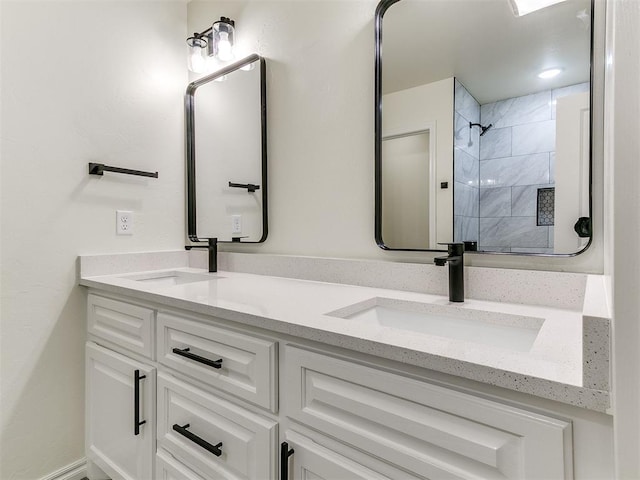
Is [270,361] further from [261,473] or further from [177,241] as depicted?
[177,241]

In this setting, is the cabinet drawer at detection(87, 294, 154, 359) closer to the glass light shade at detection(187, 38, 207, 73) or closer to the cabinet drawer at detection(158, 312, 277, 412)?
the cabinet drawer at detection(158, 312, 277, 412)

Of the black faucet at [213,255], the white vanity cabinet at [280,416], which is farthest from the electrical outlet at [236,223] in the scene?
the white vanity cabinet at [280,416]

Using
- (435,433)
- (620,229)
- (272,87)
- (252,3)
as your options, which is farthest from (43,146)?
(620,229)

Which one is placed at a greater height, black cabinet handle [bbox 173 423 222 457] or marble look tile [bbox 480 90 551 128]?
marble look tile [bbox 480 90 551 128]

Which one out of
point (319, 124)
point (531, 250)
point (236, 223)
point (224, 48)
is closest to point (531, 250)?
point (531, 250)

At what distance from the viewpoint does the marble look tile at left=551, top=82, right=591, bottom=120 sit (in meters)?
0.95

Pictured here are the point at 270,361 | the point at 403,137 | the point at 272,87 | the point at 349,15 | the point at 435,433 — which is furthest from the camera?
the point at 272,87

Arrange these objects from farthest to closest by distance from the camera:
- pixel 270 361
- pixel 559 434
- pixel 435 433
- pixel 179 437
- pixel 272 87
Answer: pixel 272 87, pixel 179 437, pixel 270 361, pixel 435 433, pixel 559 434

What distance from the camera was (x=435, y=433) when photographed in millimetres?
595

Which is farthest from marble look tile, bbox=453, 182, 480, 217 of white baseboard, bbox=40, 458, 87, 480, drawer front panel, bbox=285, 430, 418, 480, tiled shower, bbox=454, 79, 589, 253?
white baseboard, bbox=40, 458, 87, 480

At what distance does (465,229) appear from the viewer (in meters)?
1.11

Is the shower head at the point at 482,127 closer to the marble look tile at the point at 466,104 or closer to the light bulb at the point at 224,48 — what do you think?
the marble look tile at the point at 466,104

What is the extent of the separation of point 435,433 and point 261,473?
1.51 feet

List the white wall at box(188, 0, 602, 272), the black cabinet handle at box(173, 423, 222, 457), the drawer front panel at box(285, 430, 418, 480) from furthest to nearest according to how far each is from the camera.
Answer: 1. the white wall at box(188, 0, 602, 272)
2. the black cabinet handle at box(173, 423, 222, 457)
3. the drawer front panel at box(285, 430, 418, 480)
